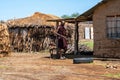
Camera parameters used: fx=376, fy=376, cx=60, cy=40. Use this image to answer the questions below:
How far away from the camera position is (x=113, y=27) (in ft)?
69.3

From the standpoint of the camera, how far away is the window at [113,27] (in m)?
21.0

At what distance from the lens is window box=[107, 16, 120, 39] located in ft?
Result: 68.7

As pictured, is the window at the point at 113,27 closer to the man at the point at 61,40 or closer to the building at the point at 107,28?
the building at the point at 107,28

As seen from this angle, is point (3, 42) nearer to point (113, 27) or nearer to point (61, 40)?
point (61, 40)

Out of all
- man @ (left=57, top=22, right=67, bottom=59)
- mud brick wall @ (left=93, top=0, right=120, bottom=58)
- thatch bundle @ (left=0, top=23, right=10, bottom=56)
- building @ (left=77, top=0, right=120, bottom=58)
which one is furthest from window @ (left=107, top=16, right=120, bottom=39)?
thatch bundle @ (left=0, top=23, right=10, bottom=56)

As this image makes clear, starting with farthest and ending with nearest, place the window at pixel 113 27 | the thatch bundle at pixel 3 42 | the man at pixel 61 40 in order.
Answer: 1. the thatch bundle at pixel 3 42
2. the window at pixel 113 27
3. the man at pixel 61 40

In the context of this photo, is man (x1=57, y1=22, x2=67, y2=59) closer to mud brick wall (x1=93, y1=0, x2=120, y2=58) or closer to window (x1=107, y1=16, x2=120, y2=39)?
mud brick wall (x1=93, y1=0, x2=120, y2=58)

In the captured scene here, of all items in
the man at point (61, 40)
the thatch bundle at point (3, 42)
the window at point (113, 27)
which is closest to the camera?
the man at point (61, 40)

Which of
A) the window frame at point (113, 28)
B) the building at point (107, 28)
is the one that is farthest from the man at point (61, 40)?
the window frame at point (113, 28)

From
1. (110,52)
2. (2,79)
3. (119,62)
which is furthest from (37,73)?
(110,52)

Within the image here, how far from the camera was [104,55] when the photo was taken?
846 inches

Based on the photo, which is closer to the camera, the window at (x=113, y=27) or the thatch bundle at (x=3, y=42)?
the window at (x=113, y=27)

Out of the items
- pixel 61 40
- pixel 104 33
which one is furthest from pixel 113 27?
pixel 61 40

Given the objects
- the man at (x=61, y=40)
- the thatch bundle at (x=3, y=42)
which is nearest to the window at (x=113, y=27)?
the man at (x=61, y=40)
